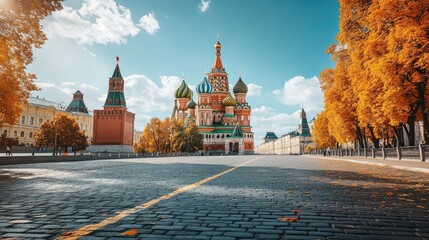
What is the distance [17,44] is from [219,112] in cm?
9305

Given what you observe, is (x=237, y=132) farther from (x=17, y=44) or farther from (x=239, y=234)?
(x=239, y=234)

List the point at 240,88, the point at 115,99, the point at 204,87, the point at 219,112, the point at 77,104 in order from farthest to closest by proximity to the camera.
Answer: the point at 240,88 < the point at 219,112 < the point at 204,87 < the point at 77,104 < the point at 115,99

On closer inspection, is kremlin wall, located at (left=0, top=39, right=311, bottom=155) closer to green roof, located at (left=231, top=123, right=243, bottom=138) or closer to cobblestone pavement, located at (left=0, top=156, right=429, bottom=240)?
green roof, located at (left=231, top=123, right=243, bottom=138)

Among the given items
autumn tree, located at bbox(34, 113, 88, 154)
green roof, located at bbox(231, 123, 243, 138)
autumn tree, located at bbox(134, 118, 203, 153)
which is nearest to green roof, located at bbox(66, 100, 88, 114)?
autumn tree, located at bbox(134, 118, 203, 153)

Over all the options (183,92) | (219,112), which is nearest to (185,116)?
(183,92)

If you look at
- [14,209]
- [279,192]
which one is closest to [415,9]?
[279,192]

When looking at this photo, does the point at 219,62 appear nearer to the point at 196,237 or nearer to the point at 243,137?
the point at 243,137

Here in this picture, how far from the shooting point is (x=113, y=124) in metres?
81.8

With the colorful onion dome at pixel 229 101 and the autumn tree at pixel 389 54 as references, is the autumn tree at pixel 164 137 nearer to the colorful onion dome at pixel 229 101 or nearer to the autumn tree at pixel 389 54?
the colorful onion dome at pixel 229 101

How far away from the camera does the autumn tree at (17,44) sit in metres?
14.2

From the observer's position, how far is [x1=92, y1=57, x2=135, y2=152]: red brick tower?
81.0 m

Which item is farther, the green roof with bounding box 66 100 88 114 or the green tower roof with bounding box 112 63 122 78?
the green roof with bounding box 66 100 88 114

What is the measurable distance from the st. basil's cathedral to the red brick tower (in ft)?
83.0

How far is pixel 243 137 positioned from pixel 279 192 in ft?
305
